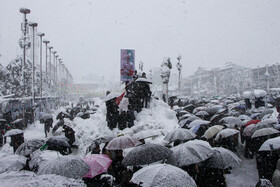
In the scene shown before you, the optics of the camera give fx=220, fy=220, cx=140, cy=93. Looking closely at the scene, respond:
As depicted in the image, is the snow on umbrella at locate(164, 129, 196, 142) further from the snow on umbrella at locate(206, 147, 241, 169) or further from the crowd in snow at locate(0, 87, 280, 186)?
the snow on umbrella at locate(206, 147, 241, 169)

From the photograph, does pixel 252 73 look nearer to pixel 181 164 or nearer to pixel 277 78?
pixel 277 78

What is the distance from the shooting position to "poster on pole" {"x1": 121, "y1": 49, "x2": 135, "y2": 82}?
15336mm

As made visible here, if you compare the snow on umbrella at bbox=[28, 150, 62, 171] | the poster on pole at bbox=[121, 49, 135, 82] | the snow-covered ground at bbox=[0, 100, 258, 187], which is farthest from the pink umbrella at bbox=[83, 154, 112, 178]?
the poster on pole at bbox=[121, 49, 135, 82]

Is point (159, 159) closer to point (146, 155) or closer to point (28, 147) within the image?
point (146, 155)

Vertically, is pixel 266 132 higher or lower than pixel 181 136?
higher

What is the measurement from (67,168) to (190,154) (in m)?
2.27

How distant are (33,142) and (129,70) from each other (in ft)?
32.0

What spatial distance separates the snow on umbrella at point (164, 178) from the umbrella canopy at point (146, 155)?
3.63ft

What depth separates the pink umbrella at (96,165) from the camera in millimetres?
4193

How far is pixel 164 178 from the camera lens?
3.04m

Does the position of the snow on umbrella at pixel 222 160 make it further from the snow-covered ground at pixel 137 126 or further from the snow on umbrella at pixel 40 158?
the snow-covered ground at pixel 137 126

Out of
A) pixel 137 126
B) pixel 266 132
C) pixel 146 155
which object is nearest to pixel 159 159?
pixel 146 155

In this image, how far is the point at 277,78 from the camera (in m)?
54.1

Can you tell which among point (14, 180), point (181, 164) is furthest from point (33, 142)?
point (181, 164)
